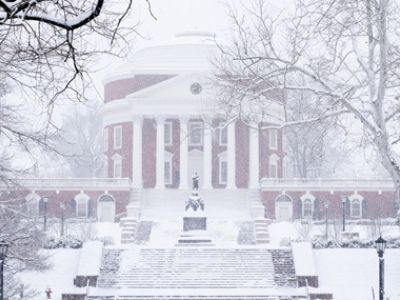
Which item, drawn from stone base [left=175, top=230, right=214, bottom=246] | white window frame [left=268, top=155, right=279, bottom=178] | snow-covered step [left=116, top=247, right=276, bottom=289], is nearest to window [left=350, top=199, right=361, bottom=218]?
white window frame [left=268, top=155, right=279, bottom=178]

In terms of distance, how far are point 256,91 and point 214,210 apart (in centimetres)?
3836

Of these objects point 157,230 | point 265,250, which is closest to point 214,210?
point 157,230

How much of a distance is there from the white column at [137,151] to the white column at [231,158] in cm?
A: 619

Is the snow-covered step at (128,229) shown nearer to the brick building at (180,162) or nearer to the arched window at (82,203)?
the brick building at (180,162)

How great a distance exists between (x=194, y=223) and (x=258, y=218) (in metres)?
10.5

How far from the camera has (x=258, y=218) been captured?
2179 inches

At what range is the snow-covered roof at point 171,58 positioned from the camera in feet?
224

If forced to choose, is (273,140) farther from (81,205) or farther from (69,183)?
(69,183)

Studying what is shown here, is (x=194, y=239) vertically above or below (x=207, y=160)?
below

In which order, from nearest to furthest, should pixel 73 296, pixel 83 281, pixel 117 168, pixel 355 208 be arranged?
pixel 73 296, pixel 83 281, pixel 355 208, pixel 117 168

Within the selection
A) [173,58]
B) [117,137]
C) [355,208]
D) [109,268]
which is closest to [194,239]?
[109,268]

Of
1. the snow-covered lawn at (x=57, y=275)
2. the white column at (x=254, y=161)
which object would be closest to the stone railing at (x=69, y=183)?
the white column at (x=254, y=161)

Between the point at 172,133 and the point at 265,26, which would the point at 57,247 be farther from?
the point at 172,133

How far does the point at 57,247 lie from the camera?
40969 mm
